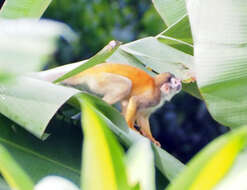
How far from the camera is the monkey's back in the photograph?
1.21 metres

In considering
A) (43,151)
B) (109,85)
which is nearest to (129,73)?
(109,85)

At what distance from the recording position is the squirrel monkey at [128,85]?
121cm

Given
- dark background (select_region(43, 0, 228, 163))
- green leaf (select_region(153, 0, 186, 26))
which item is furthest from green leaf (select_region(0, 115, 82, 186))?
dark background (select_region(43, 0, 228, 163))

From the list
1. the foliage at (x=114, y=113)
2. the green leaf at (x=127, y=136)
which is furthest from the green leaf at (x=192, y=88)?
the green leaf at (x=127, y=136)

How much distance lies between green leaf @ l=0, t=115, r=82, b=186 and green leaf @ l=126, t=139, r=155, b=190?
0.35 metres

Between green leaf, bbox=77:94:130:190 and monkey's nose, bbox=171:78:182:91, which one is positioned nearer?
green leaf, bbox=77:94:130:190

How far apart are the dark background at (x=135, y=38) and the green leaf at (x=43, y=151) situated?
3319mm

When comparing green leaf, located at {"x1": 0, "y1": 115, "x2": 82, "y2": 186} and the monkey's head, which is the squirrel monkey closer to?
the monkey's head

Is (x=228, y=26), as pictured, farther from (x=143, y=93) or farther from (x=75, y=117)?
(x=143, y=93)

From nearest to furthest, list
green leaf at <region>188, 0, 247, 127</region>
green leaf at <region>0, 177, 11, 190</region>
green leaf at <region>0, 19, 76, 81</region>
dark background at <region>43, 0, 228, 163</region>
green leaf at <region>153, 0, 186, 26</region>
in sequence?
1. green leaf at <region>0, 19, 76, 81</region>
2. green leaf at <region>0, 177, 11, 190</region>
3. green leaf at <region>188, 0, 247, 127</region>
4. green leaf at <region>153, 0, 186, 26</region>
5. dark background at <region>43, 0, 228, 163</region>

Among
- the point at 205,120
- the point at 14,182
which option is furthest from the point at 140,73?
the point at 205,120

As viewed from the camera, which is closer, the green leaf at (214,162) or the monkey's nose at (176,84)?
the green leaf at (214,162)

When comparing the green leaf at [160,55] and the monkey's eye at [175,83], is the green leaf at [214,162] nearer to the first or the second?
the green leaf at [160,55]

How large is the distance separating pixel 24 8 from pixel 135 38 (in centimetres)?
352
